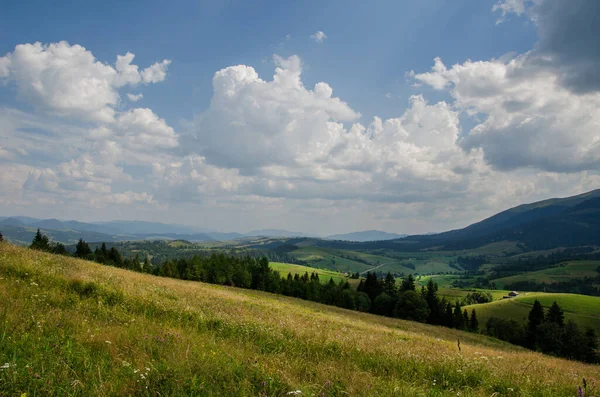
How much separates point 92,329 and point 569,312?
184 metres

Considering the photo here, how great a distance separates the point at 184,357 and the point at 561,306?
192m

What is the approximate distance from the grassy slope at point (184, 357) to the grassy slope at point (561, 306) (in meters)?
142

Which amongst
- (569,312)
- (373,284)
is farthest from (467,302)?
(373,284)

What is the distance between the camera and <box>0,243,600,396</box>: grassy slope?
5438mm

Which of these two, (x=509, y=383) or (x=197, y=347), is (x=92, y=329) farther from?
(x=509, y=383)

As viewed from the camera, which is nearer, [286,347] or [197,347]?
[197,347]

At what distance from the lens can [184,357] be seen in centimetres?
642

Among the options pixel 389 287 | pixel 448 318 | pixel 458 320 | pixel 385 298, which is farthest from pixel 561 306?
pixel 385 298

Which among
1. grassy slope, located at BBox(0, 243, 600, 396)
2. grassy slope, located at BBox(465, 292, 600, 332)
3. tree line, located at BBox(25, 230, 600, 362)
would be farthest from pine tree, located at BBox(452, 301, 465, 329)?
grassy slope, located at BBox(0, 243, 600, 396)

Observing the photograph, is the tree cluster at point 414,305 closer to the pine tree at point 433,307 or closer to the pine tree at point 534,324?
the pine tree at point 433,307

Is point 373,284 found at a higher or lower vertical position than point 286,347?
lower

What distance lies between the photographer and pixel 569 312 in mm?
138875

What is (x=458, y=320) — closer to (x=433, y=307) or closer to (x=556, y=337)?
(x=433, y=307)

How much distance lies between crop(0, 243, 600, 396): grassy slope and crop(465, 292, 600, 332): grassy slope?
142 m
